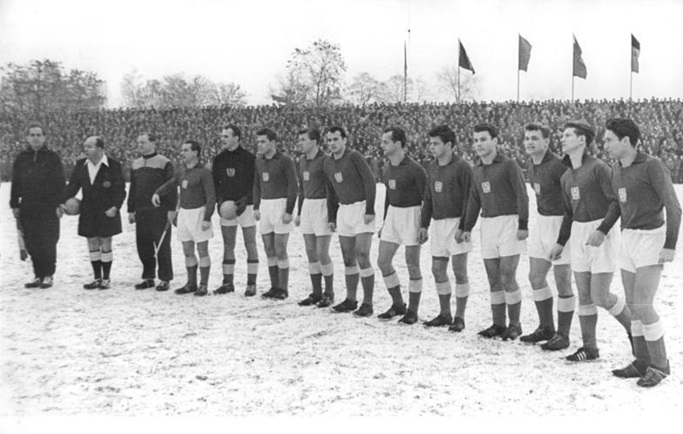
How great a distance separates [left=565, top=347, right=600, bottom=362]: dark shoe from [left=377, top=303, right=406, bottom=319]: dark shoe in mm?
1819

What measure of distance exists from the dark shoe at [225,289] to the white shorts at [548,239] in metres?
3.59

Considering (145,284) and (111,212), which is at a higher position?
(111,212)

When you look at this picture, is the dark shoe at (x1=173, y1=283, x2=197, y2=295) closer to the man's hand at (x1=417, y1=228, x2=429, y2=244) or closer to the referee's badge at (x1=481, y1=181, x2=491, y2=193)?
the man's hand at (x1=417, y1=228, x2=429, y2=244)

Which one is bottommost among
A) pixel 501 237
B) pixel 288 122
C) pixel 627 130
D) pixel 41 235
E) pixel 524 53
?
pixel 41 235

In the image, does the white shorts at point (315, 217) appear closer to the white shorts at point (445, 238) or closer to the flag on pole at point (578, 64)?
the white shorts at point (445, 238)

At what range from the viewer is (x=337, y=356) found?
485 centimetres

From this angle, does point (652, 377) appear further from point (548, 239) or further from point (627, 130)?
point (627, 130)

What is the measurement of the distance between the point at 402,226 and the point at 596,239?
6.45 ft

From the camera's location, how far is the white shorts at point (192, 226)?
23.8 ft

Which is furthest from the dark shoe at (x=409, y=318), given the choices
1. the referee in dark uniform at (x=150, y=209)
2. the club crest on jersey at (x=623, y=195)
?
the referee in dark uniform at (x=150, y=209)

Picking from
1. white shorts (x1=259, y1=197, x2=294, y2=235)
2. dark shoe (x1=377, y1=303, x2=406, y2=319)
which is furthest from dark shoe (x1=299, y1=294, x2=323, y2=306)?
dark shoe (x1=377, y1=303, x2=406, y2=319)

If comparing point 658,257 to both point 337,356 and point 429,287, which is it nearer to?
point 337,356

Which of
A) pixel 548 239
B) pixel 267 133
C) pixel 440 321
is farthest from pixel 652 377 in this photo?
pixel 267 133

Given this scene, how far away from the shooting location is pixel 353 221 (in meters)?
6.35
